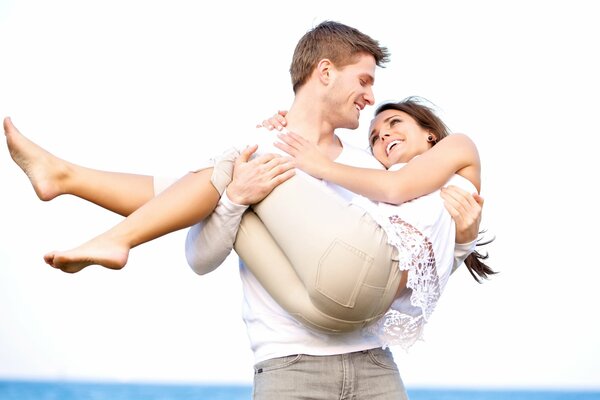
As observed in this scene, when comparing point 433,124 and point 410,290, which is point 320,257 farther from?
point 433,124

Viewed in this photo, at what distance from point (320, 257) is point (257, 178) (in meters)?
0.36

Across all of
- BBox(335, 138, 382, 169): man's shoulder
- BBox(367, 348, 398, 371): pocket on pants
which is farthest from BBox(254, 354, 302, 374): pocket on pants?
BBox(335, 138, 382, 169): man's shoulder

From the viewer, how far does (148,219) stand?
292 cm

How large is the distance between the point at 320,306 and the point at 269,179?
453mm

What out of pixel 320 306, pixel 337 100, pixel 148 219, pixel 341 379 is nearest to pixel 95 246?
pixel 148 219

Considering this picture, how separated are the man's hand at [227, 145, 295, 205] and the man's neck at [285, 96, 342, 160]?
1.58 ft

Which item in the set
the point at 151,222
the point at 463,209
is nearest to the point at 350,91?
the point at 463,209

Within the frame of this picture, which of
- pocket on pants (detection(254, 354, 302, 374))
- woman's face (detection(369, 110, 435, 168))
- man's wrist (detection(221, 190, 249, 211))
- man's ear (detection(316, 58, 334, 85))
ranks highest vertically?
man's ear (detection(316, 58, 334, 85))

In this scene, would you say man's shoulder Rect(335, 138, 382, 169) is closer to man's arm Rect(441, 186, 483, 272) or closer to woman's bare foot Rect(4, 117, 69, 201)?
man's arm Rect(441, 186, 483, 272)

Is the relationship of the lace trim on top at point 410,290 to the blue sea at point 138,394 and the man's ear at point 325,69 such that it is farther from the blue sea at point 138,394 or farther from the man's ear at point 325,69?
the blue sea at point 138,394

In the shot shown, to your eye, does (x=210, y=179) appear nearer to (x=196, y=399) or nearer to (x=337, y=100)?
(x=337, y=100)

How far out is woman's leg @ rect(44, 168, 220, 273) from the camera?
2795 mm

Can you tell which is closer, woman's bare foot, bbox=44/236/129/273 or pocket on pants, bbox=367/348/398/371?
woman's bare foot, bbox=44/236/129/273

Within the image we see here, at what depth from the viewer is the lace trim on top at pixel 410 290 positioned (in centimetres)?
288
